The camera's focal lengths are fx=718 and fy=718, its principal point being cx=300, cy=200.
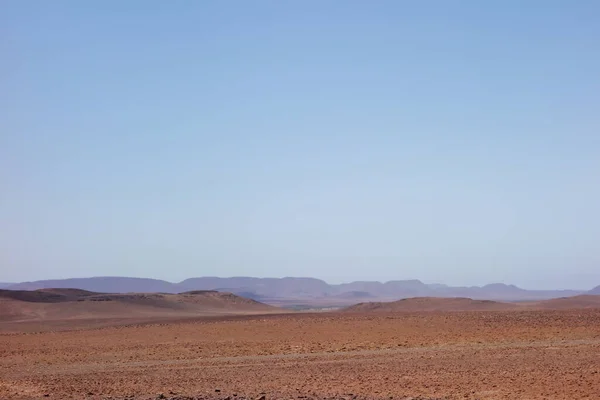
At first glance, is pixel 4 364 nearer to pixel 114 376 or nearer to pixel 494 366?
pixel 114 376

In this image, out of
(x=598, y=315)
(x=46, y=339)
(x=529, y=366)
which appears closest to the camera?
(x=529, y=366)

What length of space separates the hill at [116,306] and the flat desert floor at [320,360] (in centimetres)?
1876

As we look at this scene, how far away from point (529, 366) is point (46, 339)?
23.4m

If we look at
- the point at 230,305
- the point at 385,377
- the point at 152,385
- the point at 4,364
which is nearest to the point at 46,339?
the point at 4,364

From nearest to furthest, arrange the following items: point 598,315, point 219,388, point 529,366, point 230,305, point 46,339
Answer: point 219,388, point 529,366, point 46,339, point 598,315, point 230,305

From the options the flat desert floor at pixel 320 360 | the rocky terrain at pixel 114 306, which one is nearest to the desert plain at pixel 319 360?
the flat desert floor at pixel 320 360

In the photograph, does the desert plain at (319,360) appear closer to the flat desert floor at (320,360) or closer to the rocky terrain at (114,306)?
the flat desert floor at (320,360)

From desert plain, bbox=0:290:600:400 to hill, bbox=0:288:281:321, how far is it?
59.1 ft

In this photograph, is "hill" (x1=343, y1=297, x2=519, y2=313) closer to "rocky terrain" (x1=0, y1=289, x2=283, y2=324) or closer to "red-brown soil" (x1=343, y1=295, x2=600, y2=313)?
"red-brown soil" (x1=343, y1=295, x2=600, y2=313)

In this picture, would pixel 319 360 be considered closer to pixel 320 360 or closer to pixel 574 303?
pixel 320 360

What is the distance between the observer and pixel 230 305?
2928 inches

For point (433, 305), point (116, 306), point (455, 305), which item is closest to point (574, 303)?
point (455, 305)

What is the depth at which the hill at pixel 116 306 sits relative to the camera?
56094mm

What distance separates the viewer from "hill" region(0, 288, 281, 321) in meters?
56.1
